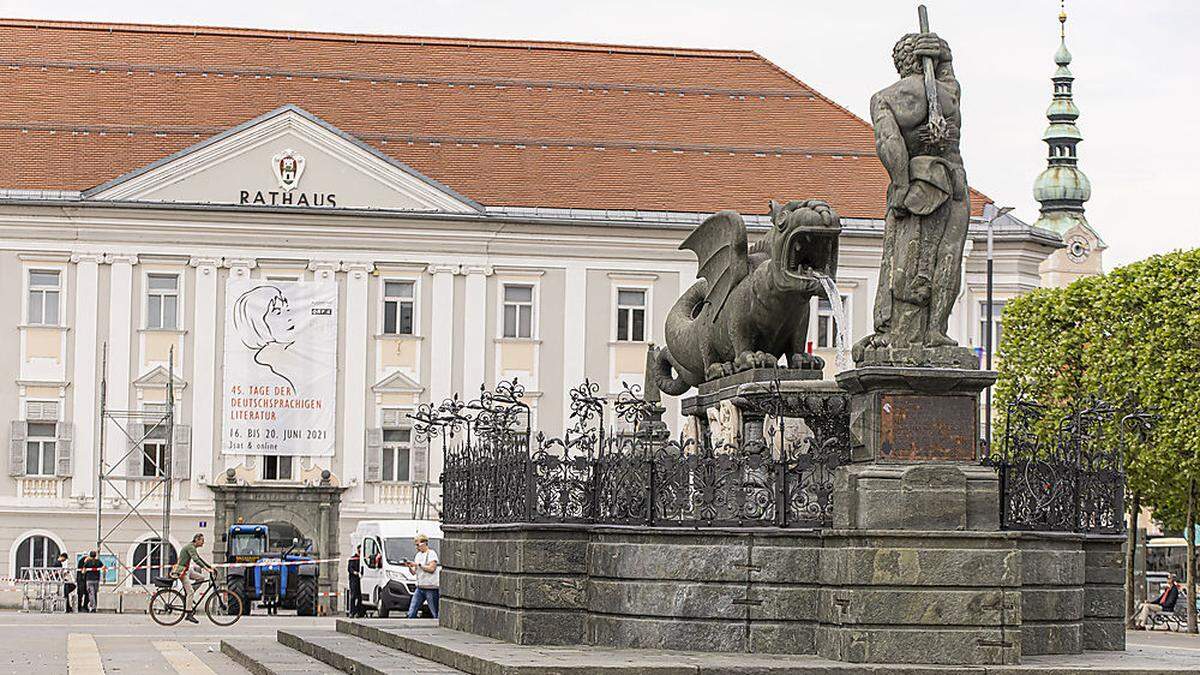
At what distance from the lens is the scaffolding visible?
55.6 metres

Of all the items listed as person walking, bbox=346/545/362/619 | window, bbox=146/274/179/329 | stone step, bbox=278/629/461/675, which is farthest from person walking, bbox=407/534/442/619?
window, bbox=146/274/179/329

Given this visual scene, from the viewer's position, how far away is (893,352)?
642 inches

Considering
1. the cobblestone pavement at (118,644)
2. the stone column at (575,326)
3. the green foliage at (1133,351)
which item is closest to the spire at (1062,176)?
the stone column at (575,326)

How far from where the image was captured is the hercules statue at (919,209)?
1645cm

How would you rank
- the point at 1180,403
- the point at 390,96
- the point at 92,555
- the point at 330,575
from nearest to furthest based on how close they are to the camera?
the point at 1180,403 < the point at 92,555 < the point at 330,575 < the point at 390,96

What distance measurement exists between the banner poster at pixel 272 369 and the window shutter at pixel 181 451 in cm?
97

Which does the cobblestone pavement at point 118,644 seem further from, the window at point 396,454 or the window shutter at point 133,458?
the window at point 396,454

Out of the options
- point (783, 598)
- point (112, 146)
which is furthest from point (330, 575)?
point (783, 598)

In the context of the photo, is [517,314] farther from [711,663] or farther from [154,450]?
[711,663]

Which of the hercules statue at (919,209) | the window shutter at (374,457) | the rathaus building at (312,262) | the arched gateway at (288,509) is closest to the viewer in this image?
the hercules statue at (919,209)

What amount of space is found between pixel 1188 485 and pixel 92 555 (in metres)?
23.0

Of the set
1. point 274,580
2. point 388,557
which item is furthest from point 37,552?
point 388,557

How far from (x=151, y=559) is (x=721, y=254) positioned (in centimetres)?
3796

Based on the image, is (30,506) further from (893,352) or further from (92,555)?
(893,352)
